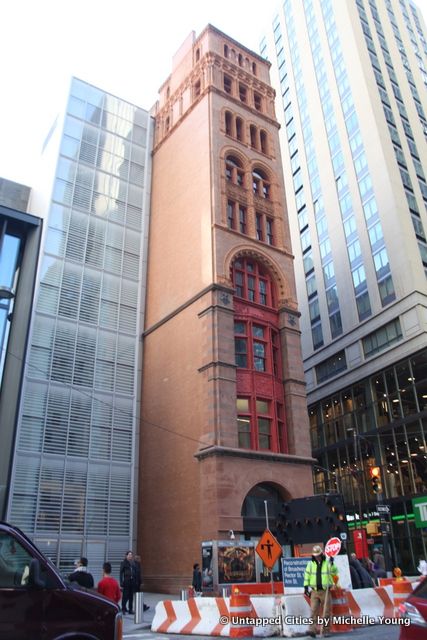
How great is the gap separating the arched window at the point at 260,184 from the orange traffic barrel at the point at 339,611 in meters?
28.5

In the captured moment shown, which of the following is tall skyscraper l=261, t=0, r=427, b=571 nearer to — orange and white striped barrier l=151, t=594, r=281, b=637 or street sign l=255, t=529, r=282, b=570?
street sign l=255, t=529, r=282, b=570

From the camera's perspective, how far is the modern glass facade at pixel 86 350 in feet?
88.7

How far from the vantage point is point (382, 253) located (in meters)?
45.4

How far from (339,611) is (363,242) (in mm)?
39398

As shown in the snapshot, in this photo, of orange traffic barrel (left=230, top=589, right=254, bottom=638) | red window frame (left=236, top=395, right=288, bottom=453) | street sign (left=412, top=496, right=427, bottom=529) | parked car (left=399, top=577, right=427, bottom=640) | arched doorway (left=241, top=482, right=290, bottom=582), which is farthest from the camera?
street sign (left=412, top=496, right=427, bottom=529)

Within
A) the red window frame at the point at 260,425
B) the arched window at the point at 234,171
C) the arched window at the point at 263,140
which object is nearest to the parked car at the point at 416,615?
the red window frame at the point at 260,425

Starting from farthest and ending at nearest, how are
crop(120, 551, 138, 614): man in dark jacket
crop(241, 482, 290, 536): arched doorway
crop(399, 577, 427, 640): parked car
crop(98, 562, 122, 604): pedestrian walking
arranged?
crop(241, 482, 290, 536): arched doorway
crop(120, 551, 138, 614): man in dark jacket
crop(98, 562, 122, 604): pedestrian walking
crop(399, 577, 427, 640): parked car

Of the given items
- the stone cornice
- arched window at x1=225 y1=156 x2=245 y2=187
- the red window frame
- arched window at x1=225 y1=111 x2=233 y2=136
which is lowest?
the stone cornice

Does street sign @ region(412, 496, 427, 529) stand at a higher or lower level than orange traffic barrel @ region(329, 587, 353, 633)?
higher

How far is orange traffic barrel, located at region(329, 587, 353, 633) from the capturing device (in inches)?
489

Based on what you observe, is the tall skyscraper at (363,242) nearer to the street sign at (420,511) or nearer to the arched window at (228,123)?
the street sign at (420,511)

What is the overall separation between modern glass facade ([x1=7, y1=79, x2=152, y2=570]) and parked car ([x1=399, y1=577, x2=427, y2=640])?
23.6 metres

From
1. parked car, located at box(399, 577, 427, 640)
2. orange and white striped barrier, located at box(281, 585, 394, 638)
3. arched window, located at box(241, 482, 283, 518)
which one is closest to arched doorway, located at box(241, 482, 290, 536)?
arched window, located at box(241, 482, 283, 518)

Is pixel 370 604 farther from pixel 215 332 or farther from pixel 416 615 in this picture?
pixel 215 332
